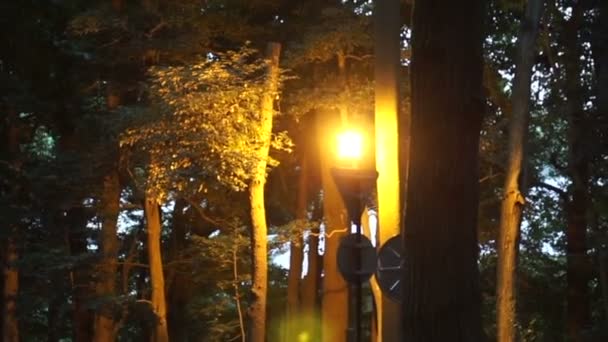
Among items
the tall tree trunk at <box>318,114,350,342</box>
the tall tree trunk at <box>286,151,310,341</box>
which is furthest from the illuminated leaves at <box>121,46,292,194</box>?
the tall tree trunk at <box>286,151,310,341</box>

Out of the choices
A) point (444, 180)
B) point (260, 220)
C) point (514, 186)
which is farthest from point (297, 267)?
point (444, 180)

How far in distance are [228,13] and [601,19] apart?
765 cm

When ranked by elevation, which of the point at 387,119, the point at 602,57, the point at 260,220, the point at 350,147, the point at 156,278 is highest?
the point at 602,57

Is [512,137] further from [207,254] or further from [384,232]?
[207,254]

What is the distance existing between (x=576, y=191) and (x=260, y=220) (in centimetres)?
873

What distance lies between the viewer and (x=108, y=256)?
15.2m

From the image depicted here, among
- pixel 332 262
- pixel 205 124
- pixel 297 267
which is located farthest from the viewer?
pixel 297 267

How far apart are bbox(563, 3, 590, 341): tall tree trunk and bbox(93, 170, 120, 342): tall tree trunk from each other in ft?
30.4

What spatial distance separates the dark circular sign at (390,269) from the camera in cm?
761

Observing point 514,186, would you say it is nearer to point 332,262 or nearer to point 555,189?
point 332,262

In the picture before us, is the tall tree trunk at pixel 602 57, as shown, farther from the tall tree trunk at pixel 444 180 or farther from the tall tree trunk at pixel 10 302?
the tall tree trunk at pixel 10 302

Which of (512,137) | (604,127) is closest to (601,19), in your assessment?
(604,127)

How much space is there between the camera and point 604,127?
625 inches

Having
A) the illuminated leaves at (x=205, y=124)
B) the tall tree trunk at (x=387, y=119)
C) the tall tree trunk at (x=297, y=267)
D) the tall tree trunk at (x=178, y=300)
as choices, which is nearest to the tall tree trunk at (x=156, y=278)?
the illuminated leaves at (x=205, y=124)
